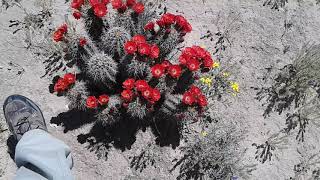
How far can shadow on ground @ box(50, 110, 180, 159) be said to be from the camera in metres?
4.82

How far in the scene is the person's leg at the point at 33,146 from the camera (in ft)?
13.6

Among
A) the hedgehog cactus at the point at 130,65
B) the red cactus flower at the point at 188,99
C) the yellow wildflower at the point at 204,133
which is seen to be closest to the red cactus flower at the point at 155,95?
the hedgehog cactus at the point at 130,65

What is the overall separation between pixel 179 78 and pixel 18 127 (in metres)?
1.87

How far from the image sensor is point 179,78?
4.53 m

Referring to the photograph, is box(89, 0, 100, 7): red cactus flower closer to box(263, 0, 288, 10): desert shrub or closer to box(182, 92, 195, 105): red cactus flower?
box(182, 92, 195, 105): red cactus flower

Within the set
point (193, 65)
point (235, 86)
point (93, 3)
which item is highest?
point (93, 3)

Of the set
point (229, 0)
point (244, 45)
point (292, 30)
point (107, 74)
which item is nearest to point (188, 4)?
point (229, 0)

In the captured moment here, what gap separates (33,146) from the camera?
427cm

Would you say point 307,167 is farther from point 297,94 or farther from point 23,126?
point 23,126

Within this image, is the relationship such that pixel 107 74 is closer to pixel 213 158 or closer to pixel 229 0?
pixel 213 158

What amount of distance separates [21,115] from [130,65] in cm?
142

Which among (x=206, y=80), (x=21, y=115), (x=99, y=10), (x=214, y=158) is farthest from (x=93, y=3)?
(x=214, y=158)

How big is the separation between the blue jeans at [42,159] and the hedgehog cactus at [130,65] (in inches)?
20.1

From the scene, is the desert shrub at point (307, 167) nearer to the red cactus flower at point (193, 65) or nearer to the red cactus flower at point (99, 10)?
the red cactus flower at point (193, 65)
